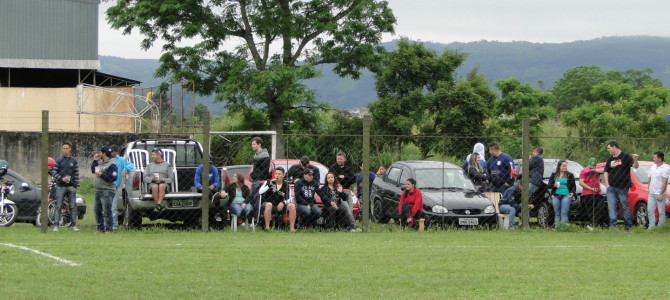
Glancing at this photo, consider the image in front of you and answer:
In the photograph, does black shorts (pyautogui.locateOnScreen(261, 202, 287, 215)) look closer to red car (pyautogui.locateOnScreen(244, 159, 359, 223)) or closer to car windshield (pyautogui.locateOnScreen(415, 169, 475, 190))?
red car (pyautogui.locateOnScreen(244, 159, 359, 223))

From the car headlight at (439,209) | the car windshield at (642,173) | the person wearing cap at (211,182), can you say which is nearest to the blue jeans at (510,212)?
the car headlight at (439,209)

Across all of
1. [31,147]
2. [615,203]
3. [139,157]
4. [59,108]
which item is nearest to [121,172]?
[139,157]

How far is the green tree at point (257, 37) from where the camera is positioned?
43.8m

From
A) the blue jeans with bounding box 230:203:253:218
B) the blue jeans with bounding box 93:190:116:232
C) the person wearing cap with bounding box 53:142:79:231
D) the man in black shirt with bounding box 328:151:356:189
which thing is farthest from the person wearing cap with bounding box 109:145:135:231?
the man in black shirt with bounding box 328:151:356:189

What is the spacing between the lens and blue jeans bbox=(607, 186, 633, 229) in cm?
1967

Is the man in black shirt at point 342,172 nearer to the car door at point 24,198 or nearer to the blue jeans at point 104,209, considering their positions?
the blue jeans at point 104,209

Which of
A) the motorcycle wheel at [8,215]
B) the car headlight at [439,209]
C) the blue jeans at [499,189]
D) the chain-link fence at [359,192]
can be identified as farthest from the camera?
the motorcycle wheel at [8,215]

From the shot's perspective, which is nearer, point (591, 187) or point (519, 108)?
point (591, 187)

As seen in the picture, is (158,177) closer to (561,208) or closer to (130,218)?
(130,218)

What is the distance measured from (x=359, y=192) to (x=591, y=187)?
5.08m

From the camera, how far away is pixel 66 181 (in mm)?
18797

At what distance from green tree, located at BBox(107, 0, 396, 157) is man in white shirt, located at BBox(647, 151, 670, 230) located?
2453 cm

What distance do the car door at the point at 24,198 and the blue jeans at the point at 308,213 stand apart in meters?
6.83

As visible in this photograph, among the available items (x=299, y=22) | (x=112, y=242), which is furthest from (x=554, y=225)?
(x=299, y=22)
